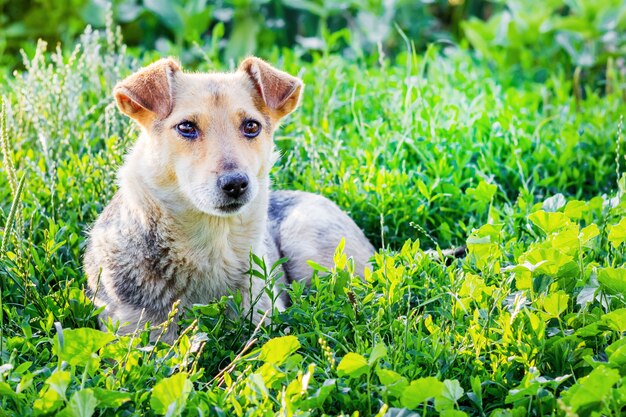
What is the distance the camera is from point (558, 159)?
5457 mm

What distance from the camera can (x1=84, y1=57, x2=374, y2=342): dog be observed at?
3861 mm

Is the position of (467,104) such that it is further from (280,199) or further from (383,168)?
(280,199)

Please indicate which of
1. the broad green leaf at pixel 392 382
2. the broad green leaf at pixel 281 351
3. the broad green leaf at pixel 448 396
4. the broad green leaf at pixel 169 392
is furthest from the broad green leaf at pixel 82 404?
the broad green leaf at pixel 448 396

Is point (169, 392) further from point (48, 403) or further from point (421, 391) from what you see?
point (421, 391)

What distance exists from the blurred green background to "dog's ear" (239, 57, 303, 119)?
2585 millimetres

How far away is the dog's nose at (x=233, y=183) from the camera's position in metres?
3.77

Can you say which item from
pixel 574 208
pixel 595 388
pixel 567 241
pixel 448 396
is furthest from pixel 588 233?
pixel 448 396

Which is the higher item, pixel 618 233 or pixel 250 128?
pixel 250 128

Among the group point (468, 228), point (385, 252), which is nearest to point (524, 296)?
point (385, 252)

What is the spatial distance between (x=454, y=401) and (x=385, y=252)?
122 centimetres

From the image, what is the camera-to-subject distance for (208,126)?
3.96 meters

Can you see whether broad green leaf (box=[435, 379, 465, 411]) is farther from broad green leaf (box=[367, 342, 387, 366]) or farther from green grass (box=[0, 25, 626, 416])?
broad green leaf (box=[367, 342, 387, 366])

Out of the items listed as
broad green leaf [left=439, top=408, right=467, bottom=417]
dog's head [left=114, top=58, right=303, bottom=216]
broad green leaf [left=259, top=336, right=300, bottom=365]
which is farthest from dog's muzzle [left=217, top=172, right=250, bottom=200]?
broad green leaf [left=439, top=408, right=467, bottom=417]

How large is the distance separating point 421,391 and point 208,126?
1.62 meters
